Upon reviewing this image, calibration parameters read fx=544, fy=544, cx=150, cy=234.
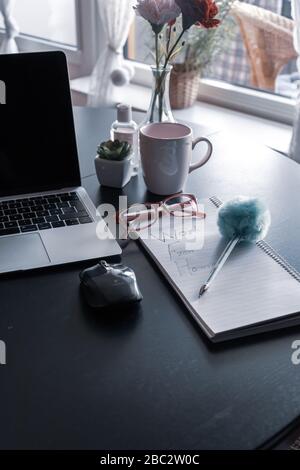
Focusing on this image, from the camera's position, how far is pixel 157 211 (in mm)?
999

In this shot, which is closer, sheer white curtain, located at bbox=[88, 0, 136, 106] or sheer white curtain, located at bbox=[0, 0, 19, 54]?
sheer white curtain, located at bbox=[88, 0, 136, 106]

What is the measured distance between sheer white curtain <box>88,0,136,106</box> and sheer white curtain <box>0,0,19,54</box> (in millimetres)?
555

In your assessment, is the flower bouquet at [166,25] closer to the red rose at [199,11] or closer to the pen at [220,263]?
the red rose at [199,11]

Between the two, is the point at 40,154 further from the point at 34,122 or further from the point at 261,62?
the point at 261,62

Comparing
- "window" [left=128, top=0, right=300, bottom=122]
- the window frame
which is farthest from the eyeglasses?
the window frame

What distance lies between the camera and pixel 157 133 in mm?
1085

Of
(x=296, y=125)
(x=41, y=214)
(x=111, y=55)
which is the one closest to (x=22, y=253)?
(x=41, y=214)

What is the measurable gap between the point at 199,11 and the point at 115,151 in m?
0.30

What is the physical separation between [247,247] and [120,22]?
5.21ft

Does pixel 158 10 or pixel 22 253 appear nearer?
pixel 22 253

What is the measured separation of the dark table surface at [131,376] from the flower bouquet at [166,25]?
0.39m

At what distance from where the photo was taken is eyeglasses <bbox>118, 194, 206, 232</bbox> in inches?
38.2

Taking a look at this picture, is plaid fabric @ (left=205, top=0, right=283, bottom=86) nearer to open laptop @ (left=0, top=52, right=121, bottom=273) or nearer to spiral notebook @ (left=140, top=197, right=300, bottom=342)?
open laptop @ (left=0, top=52, right=121, bottom=273)

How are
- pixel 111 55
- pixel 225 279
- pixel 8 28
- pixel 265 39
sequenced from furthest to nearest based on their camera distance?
pixel 8 28
pixel 111 55
pixel 265 39
pixel 225 279
